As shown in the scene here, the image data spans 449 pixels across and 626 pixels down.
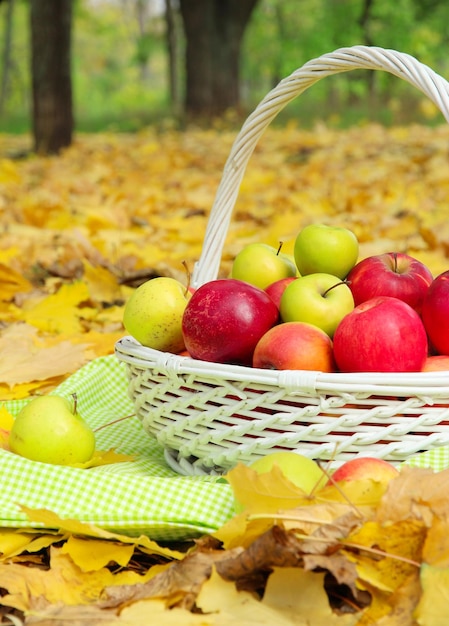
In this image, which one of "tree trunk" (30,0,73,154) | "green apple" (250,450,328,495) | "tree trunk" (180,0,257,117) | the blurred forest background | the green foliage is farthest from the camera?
the green foliage

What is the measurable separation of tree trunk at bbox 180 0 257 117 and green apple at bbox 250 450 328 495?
1239 cm

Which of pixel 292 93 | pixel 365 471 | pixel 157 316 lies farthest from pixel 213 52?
pixel 365 471

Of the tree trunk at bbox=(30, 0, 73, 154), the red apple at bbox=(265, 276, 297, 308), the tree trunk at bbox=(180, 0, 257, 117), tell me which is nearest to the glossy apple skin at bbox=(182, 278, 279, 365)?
the red apple at bbox=(265, 276, 297, 308)

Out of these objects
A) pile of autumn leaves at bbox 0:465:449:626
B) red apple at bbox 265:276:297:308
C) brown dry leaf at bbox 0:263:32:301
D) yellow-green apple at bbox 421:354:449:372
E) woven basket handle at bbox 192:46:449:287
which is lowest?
brown dry leaf at bbox 0:263:32:301

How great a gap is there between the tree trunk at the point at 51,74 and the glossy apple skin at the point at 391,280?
6763 mm

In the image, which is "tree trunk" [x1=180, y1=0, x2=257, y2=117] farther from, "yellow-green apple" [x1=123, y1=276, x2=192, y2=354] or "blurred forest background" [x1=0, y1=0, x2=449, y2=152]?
"yellow-green apple" [x1=123, y1=276, x2=192, y2=354]

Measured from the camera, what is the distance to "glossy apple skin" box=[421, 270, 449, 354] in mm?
1527

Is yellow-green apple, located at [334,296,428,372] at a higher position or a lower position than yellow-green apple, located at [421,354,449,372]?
higher

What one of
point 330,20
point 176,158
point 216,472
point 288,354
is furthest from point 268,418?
point 330,20

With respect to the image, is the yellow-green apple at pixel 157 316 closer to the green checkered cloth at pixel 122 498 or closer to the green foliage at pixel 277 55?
the green checkered cloth at pixel 122 498

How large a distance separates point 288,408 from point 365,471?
0.19 meters

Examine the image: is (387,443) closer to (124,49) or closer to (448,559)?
(448,559)

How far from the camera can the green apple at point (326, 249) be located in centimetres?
180

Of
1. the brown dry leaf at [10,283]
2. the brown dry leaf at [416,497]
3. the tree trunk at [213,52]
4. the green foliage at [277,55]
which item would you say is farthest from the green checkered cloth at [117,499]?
the tree trunk at [213,52]
